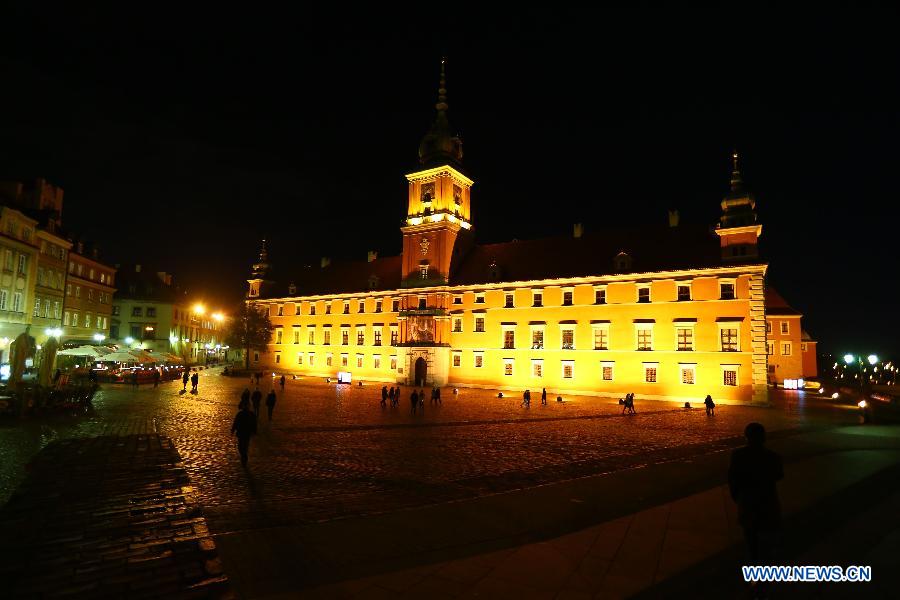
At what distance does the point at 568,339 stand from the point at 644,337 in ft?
21.5

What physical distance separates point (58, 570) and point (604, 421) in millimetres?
23742

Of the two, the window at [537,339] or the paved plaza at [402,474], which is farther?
the window at [537,339]

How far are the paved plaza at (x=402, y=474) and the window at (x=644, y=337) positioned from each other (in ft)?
44.8

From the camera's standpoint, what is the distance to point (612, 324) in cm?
4316

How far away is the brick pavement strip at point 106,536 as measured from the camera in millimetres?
5887

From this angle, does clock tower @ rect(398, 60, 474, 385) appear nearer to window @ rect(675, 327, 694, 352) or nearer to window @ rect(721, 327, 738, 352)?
window @ rect(675, 327, 694, 352)

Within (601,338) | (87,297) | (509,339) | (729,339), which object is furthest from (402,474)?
(87,297)

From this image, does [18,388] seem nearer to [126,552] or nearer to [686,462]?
[126,552]

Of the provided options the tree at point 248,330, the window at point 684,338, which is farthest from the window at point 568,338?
the tree at point 248,330

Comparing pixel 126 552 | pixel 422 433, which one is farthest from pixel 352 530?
pixel 422 433

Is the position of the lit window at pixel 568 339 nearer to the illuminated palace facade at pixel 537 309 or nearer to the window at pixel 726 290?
the illuminated palace facade at pixel 537 309

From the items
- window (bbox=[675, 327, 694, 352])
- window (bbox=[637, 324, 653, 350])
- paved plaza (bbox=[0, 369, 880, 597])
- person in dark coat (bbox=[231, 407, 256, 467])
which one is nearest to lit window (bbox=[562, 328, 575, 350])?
window (bbox=[637, 324, 653, 350])

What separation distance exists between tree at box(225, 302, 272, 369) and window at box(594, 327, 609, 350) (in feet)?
139

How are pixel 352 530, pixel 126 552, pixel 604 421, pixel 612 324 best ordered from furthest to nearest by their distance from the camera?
pixel 612 324, pixel 604 421, pixel 352 530, pixel 126 552
